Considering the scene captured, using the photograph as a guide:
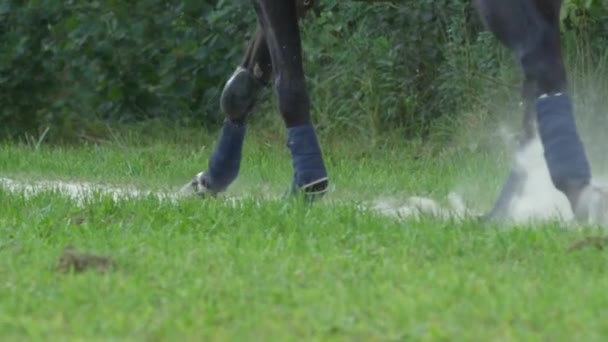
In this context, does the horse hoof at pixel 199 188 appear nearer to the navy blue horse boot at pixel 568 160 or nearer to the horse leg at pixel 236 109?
the horse leg at pixel 236 109

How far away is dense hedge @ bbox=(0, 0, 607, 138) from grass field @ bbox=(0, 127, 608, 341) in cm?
393

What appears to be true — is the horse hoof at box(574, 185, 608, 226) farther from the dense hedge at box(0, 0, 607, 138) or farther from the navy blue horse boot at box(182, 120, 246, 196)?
the dense hedge at box(0, 0, 607, 138)

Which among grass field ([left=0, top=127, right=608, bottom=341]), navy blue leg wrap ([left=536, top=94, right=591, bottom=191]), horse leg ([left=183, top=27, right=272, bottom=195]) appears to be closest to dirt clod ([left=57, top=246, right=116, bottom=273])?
grass field ([left=0, top=127, right=608, bottom=341])

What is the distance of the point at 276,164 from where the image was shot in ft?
27.9

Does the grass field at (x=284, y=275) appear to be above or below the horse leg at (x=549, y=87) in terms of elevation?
below

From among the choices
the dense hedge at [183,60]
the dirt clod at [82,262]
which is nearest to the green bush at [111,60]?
the dense hedge at [183,60]

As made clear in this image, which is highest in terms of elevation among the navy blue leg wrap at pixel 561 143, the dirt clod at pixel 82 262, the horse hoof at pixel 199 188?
the navy blue leg wrap at pixel 561 143

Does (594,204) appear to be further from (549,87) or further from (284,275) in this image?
(284,275)

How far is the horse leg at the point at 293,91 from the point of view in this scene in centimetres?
561

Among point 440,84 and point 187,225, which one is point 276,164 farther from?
point 187,225

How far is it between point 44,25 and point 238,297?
8035 millimetres

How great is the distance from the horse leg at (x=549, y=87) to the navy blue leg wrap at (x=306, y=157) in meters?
1.20

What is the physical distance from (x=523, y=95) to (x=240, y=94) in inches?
63.3

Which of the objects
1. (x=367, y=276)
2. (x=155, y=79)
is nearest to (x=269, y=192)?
(x=367, y=276)
